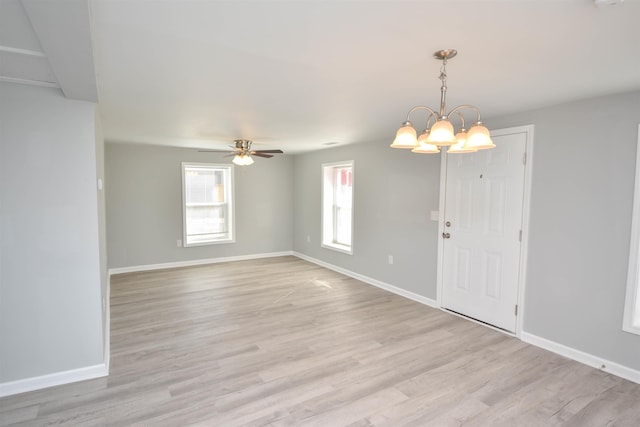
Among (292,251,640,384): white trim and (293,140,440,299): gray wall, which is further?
(293,140,440,299): gray wall

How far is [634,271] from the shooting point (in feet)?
8.46

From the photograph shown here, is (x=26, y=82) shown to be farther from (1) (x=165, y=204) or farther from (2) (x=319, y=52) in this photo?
(1) (x=165, y=204)

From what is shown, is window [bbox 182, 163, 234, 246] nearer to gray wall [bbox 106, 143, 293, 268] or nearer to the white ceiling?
gray wall [bbox 106, 143, 293, 268]

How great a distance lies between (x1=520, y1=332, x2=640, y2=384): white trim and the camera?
2.61m

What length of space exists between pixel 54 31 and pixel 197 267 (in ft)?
17.7

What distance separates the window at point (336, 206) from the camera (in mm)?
6090

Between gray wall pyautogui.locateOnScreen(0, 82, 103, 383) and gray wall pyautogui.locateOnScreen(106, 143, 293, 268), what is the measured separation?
3.59 meters

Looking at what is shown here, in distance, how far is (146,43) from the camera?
1.73 metres

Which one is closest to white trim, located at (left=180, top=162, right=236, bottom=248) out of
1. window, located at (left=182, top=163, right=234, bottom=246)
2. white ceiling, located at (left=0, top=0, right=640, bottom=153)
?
window, located at (left=182, top=163, right=234, bottom=246)

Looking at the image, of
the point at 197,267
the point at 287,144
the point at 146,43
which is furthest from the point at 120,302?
the point at 146,43

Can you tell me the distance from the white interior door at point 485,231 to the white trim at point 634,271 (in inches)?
33.3

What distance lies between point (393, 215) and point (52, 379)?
4.14 metres

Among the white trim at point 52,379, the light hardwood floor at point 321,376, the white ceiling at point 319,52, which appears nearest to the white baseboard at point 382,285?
the light hardwood floor at point 321,376

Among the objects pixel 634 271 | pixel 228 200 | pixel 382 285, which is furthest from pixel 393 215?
pixel 228 200
